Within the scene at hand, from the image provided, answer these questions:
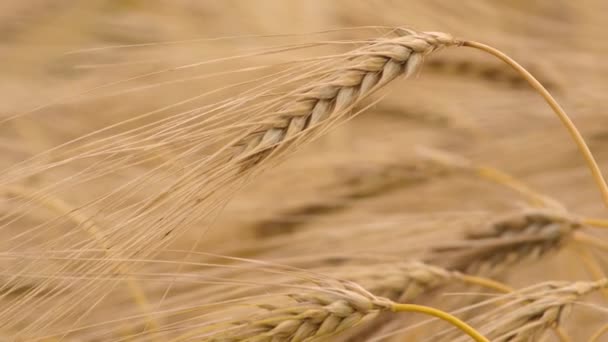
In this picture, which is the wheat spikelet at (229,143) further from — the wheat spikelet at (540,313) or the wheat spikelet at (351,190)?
the wheat spikelet at (351,190)

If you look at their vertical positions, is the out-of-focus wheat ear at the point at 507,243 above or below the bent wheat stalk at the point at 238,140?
below

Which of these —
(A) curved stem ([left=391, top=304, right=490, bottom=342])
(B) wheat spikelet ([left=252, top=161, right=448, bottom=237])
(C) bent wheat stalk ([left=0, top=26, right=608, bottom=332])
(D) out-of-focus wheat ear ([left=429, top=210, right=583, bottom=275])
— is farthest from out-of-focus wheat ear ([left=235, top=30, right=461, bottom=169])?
(B) wheat spikelet ([left=252, top=161, right=448, bottom=237])

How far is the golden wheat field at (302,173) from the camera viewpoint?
557 millimetres

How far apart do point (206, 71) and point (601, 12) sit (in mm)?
641

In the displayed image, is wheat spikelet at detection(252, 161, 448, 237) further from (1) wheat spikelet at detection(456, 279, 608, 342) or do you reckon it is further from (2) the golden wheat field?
(1) wheat spikelet at detection(456, 279, 608, 342)

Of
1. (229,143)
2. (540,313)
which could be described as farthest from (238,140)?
(540,313)

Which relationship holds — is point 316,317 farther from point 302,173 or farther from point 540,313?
point 302,173

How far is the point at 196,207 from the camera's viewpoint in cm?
55

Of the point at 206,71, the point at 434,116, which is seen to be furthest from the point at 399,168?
the point at 206,71

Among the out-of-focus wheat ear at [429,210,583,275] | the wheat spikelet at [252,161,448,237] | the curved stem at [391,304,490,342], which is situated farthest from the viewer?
the wheat spikelet at [252,161,448,237]

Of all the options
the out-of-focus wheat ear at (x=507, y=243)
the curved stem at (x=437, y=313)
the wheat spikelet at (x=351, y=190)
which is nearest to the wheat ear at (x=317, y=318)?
the curved stem at (x=437, y=313)

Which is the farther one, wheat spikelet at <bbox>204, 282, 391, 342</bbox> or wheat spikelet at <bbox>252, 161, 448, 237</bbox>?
wheat spikelet at <bbox>252, 161, 448, 237</bbox>

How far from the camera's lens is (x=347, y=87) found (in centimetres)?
56

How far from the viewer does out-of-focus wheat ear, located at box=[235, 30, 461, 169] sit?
56 cm
